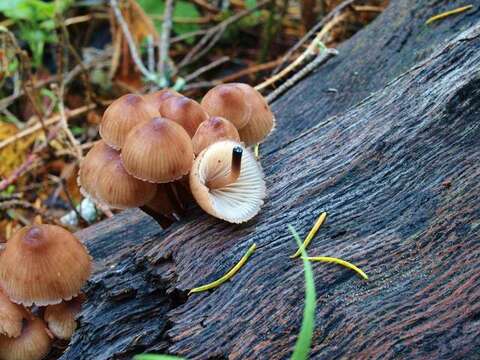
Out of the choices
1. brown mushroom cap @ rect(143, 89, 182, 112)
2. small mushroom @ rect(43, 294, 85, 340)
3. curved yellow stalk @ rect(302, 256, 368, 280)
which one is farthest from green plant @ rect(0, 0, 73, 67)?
curved yellow stalk @ rect(302, 256, 368, 280)

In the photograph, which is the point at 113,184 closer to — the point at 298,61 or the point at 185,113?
the point at 185,113

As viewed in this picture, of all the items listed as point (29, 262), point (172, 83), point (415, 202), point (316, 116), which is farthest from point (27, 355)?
point (172, 83)

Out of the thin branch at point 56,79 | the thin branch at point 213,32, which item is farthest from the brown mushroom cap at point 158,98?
the thin branch at point 213,32

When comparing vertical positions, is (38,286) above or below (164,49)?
below

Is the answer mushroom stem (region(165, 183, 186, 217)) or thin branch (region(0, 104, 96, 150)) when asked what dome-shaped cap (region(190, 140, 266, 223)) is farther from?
thin branch (region(0, 104, 96, 150))

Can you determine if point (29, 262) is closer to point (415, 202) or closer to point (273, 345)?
point (273, 345)

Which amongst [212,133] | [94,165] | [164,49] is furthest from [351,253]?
[164,49]
